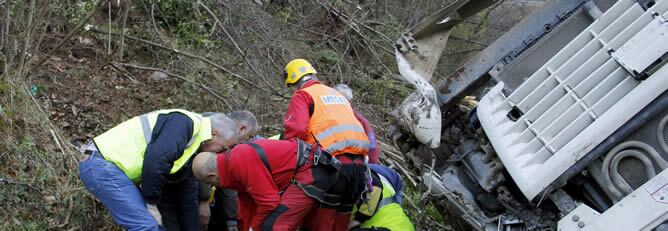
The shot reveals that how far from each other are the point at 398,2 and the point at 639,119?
7578mm

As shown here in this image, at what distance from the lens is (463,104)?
4496 millimetres

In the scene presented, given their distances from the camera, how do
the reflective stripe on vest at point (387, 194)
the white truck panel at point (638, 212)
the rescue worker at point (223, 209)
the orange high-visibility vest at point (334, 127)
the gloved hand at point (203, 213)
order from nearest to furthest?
the white truck panel at point (638, 212) < the reflective stripe on vest at point (387, 194) < the orange high-visibility vest at point (334, 127) < the gloved hand at point (203, 213) < the rescue worker at point (223, 209)

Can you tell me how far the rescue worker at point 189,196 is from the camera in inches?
171

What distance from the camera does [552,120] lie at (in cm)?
374

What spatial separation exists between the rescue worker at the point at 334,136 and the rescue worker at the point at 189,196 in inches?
15.1

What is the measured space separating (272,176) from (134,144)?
0.77 metres

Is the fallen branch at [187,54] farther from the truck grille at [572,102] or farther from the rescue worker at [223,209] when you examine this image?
the truck grille at [572,102]

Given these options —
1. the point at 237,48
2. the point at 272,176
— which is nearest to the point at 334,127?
the point at 272,176

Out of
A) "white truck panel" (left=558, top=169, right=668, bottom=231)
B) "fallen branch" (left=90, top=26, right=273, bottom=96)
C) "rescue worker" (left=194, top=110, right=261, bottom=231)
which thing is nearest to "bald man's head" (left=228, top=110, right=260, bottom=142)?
"rescue worker" (left=194, top=110, right=261, bottom=231)

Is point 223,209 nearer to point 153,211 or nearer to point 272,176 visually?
point 153,211

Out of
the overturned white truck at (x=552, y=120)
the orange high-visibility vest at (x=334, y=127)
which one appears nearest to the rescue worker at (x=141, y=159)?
the orange high-visibility vest at (x=334, y=127)

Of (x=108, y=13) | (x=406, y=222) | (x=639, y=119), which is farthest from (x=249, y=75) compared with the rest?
(x=639, y=119)

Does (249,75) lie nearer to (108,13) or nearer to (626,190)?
(108,13)

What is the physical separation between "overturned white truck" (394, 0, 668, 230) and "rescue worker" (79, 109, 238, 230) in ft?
4.27
